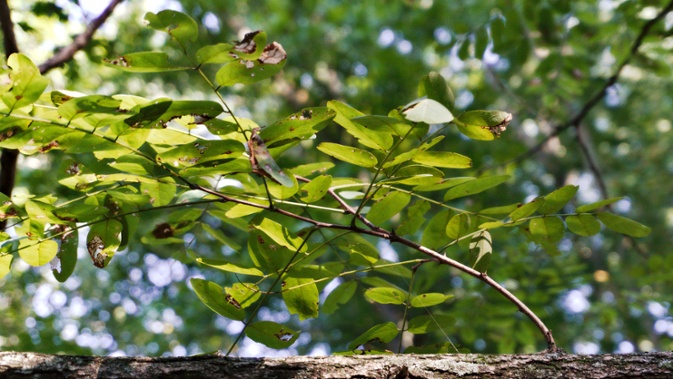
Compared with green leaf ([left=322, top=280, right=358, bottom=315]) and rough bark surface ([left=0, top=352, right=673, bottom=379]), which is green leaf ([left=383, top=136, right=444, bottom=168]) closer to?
rough bark surface ([left=0, top=352, right=673, bottom=379])

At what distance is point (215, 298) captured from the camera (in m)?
1.14

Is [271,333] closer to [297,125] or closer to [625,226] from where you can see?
[297,125]

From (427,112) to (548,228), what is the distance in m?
0.63

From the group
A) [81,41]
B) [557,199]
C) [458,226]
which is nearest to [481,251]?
[458,226]

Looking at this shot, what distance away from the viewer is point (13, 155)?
1464mm

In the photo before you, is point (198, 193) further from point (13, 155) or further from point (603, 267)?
point (603, 267)

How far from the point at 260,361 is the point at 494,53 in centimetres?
232

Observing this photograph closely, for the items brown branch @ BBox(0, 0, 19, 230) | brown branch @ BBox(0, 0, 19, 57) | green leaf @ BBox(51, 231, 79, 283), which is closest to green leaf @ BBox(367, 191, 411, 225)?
green leaf @ BBox(51, 231, 79, 283)

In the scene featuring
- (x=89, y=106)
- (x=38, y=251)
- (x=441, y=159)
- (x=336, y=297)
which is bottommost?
(x=336, y=297)

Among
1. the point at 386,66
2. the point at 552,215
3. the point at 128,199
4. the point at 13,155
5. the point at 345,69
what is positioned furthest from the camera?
the point at 345,69

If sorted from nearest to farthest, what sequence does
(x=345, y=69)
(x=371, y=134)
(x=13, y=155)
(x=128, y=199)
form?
(x=371, y=134)
(x=128, y=199)
(x=13, y=155)
(x=345, y=69)

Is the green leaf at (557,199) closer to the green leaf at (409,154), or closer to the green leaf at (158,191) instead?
the green leaf at (409,154)

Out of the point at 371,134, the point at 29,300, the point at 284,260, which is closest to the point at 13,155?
the point at 284,260

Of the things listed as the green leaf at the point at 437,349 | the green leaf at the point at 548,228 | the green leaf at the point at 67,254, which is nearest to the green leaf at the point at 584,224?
the green leaf at the point at 548,228
